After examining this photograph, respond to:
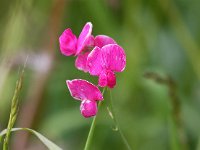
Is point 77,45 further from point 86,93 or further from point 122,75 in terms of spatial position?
point 122,75

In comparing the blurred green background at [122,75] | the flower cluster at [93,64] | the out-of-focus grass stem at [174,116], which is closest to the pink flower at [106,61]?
the flower cluster at [93,64]

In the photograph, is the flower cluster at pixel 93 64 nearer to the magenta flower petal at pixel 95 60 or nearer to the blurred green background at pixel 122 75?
the magenta flower petal at pixel 95 60

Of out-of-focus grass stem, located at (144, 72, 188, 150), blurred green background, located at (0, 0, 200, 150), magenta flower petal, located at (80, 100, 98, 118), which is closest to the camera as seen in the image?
→ magenta flower petal, located at (80, 100, 98, 118)

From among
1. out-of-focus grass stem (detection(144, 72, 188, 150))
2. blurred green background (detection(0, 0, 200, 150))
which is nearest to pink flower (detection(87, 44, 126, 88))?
out-of-focus grass stem (detection(144, 72, 188, 150))

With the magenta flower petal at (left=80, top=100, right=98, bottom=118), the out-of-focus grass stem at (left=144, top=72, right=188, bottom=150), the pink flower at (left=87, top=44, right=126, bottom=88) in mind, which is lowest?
the out-of-focus grass stem at (left=144, top=72, right=188, bottom=150)

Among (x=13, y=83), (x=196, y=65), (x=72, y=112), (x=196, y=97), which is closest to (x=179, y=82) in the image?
(x=196, y=97)

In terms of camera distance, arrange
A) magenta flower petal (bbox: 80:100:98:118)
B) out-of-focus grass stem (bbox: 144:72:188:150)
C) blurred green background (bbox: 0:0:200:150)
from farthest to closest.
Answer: blurred green background (bbox: 0:0:200:150), out-of-focus grass stem (bbox: 144:72:188:150), magenta flower petal (bbox: 80:100:98:118)

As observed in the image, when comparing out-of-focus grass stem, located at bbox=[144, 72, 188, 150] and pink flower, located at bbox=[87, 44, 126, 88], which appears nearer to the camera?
pink flower, located at bbox=[87, 44, 126, 88]

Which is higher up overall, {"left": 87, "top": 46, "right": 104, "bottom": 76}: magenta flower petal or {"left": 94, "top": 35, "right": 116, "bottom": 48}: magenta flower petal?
{"left": 94, "top": 35, "right": 116, "bottom": 48}: magenta flower petal

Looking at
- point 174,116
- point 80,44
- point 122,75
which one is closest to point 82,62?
point 80,44

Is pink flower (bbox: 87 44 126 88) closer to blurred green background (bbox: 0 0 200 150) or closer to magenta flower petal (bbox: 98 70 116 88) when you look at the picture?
magenta flower petal (bbox: 98 70 116 88)
